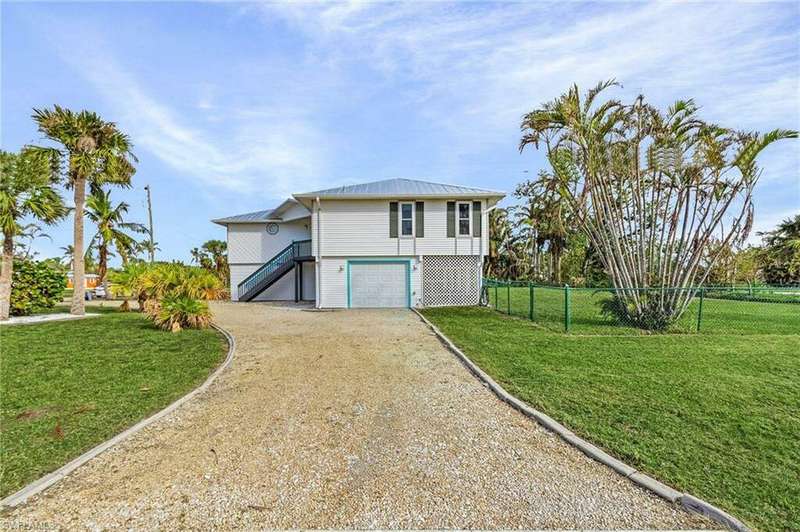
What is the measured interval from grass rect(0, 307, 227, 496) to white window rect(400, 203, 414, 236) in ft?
28.3

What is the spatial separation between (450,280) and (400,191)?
14.7 feet

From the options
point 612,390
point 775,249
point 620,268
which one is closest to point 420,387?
point 612,390

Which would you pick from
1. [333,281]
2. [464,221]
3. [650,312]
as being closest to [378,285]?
[333,281]

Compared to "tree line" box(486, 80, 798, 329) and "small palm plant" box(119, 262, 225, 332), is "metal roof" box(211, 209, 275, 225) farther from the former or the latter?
"tree line" box(486, 80, 798, 329)

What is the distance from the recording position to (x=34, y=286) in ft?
45.0

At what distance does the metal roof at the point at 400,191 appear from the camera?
15.1 meters

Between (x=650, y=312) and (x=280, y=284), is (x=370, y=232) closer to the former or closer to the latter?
(x=280, y=284)

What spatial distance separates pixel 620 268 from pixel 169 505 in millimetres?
11291

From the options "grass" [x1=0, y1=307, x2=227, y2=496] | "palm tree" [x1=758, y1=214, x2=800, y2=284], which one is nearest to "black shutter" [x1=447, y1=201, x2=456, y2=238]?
"grass" [x1=0, y1=307, x2=227, y2=496]

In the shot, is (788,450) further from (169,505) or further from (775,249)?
(775,249)

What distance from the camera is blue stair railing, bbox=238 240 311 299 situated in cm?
1891

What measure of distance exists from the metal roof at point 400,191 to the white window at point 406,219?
1.87ft

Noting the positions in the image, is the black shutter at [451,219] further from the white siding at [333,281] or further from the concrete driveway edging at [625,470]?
the concrete driveway edging at [625,470]

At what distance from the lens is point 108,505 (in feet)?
8.59
